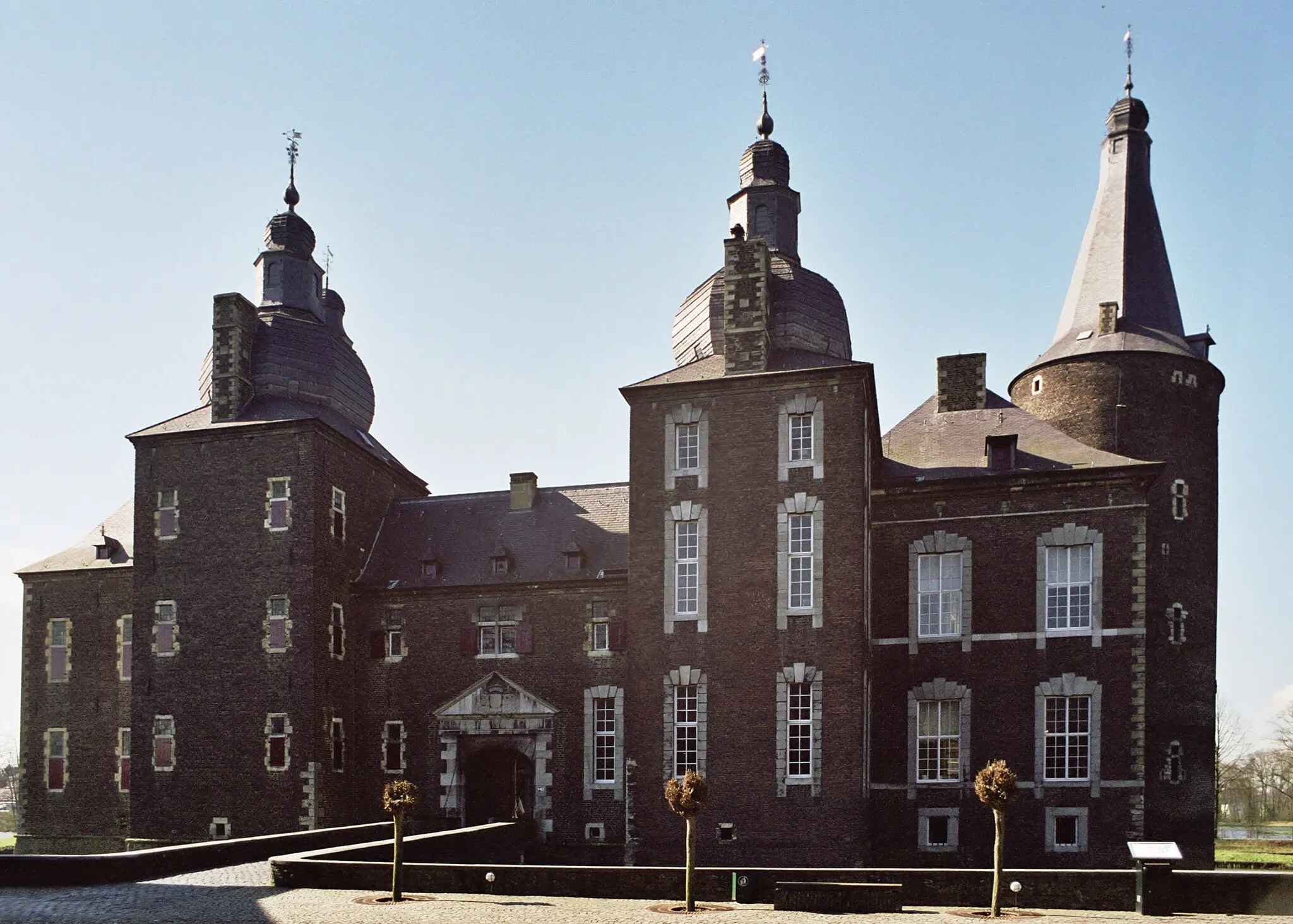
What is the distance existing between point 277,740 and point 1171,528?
2164 cm

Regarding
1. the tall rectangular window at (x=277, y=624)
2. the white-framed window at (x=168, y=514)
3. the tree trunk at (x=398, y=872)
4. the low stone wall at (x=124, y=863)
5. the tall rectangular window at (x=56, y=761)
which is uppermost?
the white-framed window at (x=168, y=514)

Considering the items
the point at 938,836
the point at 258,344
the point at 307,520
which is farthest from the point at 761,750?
the point at 258,344

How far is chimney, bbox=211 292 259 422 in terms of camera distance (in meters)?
33.3

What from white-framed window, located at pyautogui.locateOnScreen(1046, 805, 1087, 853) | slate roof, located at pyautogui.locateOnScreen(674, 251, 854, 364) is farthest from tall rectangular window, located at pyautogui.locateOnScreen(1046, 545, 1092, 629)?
slate roof, located at pyautogui.locateOnScreen(674, 251, 854, 364)

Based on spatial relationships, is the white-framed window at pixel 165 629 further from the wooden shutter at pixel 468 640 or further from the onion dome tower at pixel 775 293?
the onion dome tower at pixel 775 293

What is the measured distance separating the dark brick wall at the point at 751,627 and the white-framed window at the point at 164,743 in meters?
11.6

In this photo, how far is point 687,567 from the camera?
1131 inches

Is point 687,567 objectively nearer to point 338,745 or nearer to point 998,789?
point 338,745

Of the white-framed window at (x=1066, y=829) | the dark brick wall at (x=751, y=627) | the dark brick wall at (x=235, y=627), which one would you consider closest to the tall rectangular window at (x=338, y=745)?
the dark brick wall at (x=235, y=627)

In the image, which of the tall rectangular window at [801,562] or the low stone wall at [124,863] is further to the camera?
the tall rectangular window at [801,562]

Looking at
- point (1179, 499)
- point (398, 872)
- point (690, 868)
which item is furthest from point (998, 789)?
point (1179, 499)

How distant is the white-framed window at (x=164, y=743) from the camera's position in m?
32.1

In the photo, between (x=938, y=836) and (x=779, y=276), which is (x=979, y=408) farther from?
(x=938, y=836)

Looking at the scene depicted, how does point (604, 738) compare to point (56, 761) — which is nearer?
point (604, 738)
